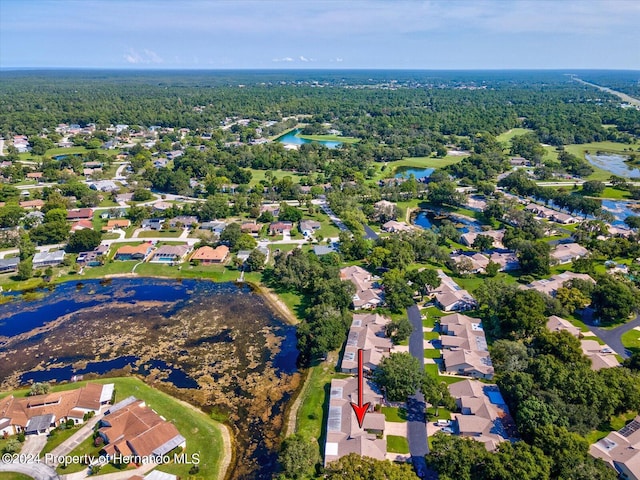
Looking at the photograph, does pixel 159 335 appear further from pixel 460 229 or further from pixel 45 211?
pixel 460 229

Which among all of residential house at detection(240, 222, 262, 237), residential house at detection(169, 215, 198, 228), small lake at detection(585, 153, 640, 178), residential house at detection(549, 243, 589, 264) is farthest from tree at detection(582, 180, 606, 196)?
residential house at detection(169, 215, 198, 228)

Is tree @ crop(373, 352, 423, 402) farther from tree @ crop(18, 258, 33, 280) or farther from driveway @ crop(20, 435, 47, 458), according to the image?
tree @ crop(18, 258, 33, 280)

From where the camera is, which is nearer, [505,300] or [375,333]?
[375,333]

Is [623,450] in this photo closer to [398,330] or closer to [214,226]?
[398,330]

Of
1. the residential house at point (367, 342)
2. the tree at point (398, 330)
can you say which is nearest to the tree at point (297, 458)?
the residential house at point (367, 342)

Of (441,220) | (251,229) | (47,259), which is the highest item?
(251,229)

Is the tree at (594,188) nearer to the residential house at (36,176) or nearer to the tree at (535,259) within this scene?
the tree at (535,259)

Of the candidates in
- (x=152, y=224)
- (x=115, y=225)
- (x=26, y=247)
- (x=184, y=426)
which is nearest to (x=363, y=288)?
(x=184, y=426)

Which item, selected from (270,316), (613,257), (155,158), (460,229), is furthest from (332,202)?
(155,158)
